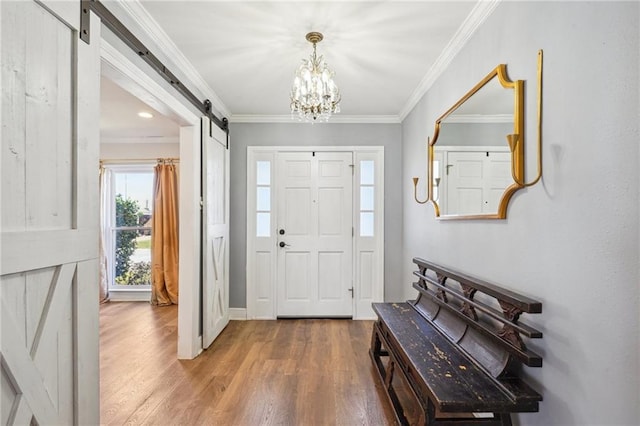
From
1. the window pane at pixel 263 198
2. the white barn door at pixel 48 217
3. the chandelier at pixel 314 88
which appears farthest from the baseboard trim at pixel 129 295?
the chandelier at pixel 314 88

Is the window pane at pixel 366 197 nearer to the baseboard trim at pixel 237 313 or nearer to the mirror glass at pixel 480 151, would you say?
the mirror glass at pixel 480 151

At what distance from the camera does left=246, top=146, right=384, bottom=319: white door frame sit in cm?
384

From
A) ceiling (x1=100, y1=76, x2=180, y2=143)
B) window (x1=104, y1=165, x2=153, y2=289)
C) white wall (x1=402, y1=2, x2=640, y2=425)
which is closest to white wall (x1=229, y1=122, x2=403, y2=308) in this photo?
ceiling (x1=100, y1=76, x2=180, y2=143)

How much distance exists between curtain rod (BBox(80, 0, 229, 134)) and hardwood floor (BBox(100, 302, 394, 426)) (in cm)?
213

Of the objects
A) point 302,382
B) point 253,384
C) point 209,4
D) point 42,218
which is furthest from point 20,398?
point 209,4

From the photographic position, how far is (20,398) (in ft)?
3.41

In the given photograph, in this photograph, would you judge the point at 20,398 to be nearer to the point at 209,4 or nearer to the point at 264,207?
the point at 209,4

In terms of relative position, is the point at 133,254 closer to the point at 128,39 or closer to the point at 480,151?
the point at 128,39

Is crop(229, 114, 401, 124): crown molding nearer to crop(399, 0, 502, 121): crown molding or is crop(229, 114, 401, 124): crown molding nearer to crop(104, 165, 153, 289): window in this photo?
crop(399, 0, 502, 121): crown molding

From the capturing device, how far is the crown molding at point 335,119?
12.5ft

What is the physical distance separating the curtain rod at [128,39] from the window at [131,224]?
8.77 feet

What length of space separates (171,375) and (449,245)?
2.33 meters

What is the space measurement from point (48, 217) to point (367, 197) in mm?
3138

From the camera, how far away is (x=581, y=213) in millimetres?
1142
